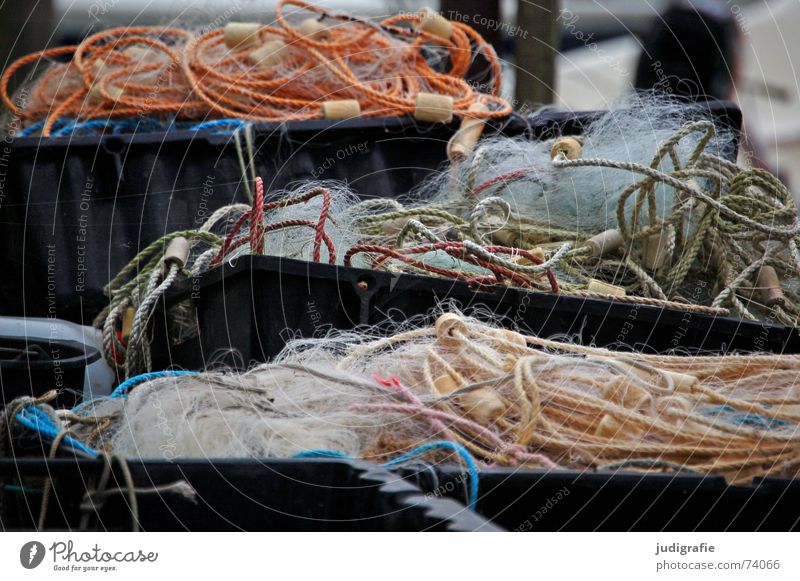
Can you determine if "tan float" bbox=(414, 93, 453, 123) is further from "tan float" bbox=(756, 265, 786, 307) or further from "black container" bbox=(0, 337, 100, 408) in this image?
"black container" bbox=(0, 337, 100, 408)

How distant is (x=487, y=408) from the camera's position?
1.91 meters

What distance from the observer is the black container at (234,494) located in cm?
165

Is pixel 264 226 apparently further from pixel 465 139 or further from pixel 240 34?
pixel 240 34

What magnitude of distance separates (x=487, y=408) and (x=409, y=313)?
0.49 m

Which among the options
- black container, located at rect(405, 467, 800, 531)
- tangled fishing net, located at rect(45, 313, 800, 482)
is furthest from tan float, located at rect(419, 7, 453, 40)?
black container, located at rect(405, 467, 800, 531)

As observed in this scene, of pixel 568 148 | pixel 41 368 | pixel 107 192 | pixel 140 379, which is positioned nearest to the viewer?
pixel 140 379

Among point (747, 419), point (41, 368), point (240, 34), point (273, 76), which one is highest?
point (240, 34)

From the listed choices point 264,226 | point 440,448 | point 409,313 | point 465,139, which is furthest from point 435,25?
point 440,448

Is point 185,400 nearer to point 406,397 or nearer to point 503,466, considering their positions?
point 406,397

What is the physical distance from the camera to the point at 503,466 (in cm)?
181

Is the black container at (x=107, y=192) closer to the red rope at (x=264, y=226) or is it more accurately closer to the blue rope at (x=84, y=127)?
the blue rope at (x=84, y=127)

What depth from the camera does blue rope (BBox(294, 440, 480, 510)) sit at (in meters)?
1.65
